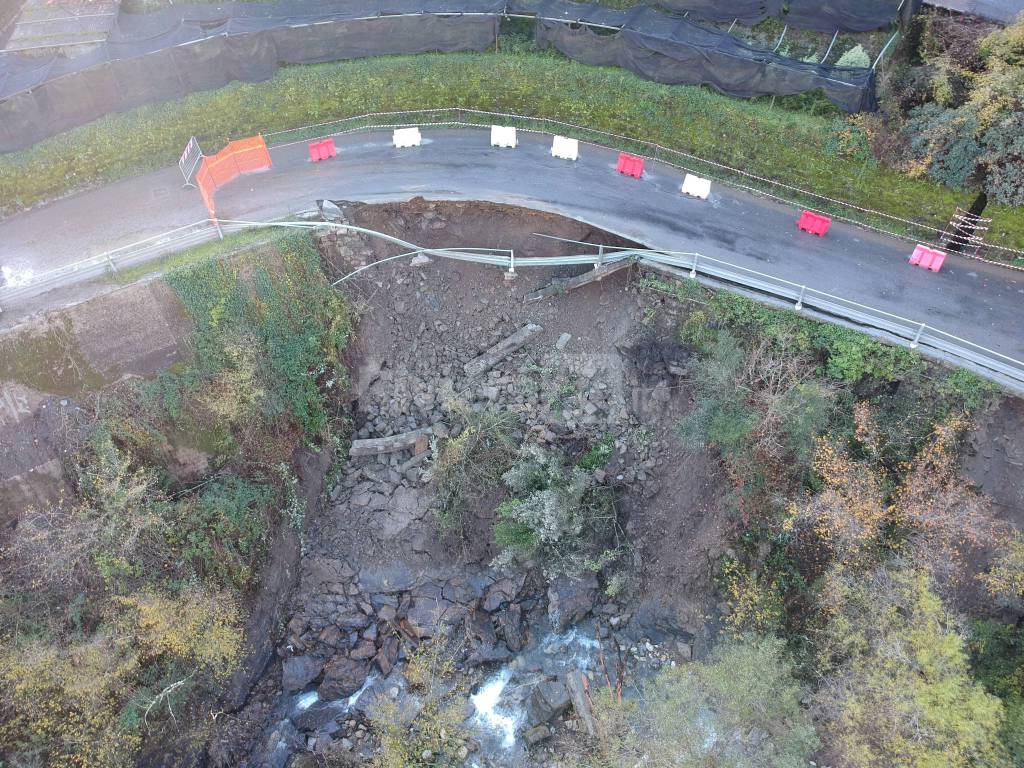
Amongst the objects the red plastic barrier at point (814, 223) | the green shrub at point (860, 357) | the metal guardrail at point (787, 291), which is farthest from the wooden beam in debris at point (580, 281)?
the green shrub at point (860, 357)

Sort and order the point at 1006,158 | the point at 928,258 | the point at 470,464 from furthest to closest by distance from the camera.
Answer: the point at 470,464, the point at 928,258, the point at 1006,158

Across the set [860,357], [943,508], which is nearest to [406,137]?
[860,357]

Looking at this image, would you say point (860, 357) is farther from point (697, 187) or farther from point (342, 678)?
point (342, 678)

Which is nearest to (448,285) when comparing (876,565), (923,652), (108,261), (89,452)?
(108,261)

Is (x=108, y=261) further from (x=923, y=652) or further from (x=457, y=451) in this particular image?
(x=923, y=652)

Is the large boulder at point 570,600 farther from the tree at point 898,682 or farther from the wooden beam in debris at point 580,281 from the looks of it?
the wooden beam in debris at point 580,281

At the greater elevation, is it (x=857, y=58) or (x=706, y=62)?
(x=857, y=58)

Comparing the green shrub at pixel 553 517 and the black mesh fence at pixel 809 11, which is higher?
the black mesh fence at pixel 809 11
